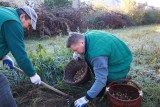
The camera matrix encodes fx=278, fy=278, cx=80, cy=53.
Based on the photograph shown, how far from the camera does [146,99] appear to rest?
406 cm

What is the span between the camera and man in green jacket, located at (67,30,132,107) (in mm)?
3492

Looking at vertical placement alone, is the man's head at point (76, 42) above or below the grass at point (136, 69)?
above

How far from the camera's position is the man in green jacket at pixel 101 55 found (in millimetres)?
3492

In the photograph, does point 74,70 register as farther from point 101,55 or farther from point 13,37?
point 13,37

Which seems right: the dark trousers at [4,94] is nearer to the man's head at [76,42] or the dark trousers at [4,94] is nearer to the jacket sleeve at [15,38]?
the jacket sleeve at [15,38]

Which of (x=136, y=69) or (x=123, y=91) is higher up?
(x=123, y=91)

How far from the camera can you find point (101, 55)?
351 centimetres

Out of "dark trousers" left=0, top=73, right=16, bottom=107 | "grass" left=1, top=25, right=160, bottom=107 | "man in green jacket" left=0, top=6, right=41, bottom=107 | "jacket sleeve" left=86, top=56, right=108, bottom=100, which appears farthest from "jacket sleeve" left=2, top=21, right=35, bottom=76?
"grass" left=1, top=25, right=160, bottom=107

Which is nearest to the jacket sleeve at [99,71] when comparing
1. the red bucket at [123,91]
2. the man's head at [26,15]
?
the red bucket at [123,91]

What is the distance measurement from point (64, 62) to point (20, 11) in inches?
73.2

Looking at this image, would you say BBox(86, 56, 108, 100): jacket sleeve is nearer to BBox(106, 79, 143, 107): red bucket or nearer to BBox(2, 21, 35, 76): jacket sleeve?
BBox(106, 79, 143, 107): red bucket

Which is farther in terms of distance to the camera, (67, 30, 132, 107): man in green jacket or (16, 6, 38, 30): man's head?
(67, 30, 132, 107): man in green jacket

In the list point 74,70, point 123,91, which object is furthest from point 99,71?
point 74,70

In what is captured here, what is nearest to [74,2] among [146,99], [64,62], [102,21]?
[102,21]
